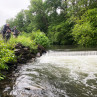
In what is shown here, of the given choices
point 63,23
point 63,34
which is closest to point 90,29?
point 63,34

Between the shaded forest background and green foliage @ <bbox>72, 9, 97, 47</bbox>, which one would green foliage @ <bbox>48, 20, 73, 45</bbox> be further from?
green foliage @ <bbox>72, 9, 97, 47</bbox>

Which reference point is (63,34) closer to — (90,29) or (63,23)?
(63,23)

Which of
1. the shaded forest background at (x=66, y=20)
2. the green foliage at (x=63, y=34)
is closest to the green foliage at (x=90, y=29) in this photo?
the shaded forest background at (x=66, y=20)

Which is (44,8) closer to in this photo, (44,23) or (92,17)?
(44,23)

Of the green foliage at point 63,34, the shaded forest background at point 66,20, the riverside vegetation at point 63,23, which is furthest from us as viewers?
the green foliage at point 63,34

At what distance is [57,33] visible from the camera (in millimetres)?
25031

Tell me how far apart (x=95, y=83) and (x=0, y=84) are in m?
3.70

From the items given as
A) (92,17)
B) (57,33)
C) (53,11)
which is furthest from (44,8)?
(92,17)

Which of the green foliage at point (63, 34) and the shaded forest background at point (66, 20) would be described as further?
the green foliage at point (63, 34)

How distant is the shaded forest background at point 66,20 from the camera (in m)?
17.4

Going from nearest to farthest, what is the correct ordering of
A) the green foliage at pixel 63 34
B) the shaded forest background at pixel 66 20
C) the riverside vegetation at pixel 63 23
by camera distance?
the riverside vegetation at pixel 63 23 → the shaded forest background at pixel 66 20 → the green foliage at pixel 63 34

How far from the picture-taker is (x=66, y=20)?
1032 inches

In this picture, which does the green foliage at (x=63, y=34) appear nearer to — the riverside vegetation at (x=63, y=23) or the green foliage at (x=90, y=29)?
the riverside vegetation at (x=63, y=23)

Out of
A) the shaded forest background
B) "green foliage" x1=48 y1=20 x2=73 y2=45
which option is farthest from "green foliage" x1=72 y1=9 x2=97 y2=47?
"green foliage" x1=48 y1=20 x2=73 y2=45
